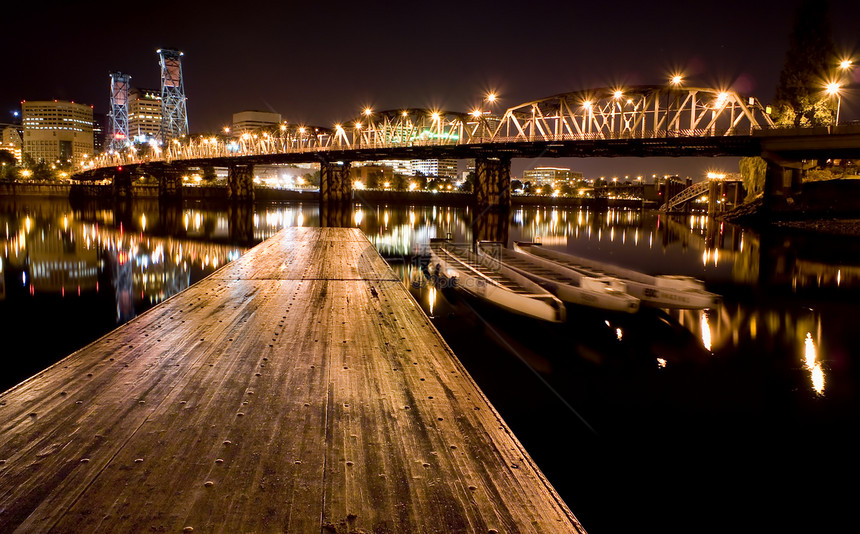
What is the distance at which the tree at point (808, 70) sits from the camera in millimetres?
72812

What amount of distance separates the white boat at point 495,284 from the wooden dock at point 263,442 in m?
6.99

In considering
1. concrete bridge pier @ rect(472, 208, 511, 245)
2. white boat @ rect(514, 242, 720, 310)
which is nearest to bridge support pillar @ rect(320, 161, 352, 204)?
concrete bridge pier @ rect(472, 208, 511, 245)

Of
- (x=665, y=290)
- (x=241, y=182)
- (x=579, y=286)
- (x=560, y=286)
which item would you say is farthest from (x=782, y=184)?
(x=241, y=182)

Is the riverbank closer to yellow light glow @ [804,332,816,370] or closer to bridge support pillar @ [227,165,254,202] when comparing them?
bridge support pillar @ [227,165,254,202]

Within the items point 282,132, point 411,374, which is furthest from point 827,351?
point 282,132

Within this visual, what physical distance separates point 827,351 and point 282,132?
119 metres

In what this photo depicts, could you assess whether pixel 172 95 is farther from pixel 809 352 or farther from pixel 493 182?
pixel 809 352

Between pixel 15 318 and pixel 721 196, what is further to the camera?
pixel 721 196

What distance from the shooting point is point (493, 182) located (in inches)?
3388

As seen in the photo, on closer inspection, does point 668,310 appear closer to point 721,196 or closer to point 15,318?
point 15,318

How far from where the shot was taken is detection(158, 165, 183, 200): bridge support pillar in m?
128

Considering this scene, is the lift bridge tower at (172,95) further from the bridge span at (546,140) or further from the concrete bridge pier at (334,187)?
the concrete bridge pier at (334,187)

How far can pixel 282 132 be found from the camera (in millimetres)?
120125

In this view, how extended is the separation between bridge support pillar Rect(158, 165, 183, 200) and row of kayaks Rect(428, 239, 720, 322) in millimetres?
121760
